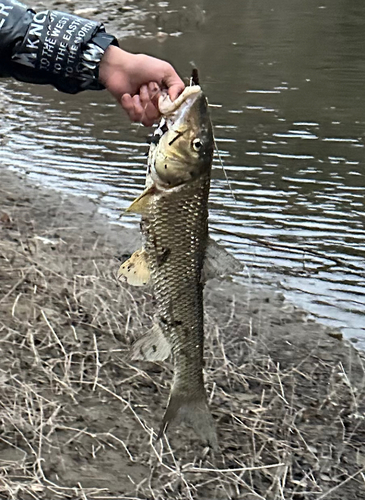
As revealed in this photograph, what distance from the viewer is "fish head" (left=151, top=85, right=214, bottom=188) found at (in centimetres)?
252

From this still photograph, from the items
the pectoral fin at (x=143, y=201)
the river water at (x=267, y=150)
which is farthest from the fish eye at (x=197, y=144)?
the river water at (x=267, y=150)

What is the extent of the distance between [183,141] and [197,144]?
48 mm

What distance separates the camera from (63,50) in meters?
3.33

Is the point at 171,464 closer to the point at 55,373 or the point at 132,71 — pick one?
the point at 55,373

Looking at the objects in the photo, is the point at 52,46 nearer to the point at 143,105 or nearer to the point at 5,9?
the point at 5,9

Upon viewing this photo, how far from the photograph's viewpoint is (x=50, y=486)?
9.79ft

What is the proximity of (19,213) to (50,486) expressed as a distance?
4145 millimetres

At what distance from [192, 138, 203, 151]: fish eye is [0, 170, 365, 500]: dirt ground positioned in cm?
139

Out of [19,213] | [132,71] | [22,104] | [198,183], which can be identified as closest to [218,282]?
[19,213]

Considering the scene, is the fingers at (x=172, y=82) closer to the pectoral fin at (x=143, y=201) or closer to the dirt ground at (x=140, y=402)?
the pectoral fin at (x=143, y=201)

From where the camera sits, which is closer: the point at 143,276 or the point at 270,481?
the point at 143,276

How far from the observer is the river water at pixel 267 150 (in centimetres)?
634

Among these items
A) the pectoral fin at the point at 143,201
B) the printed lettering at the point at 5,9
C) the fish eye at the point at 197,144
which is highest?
the printed lettering at the point at 5,9

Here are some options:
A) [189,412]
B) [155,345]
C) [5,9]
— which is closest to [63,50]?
[5,9]
